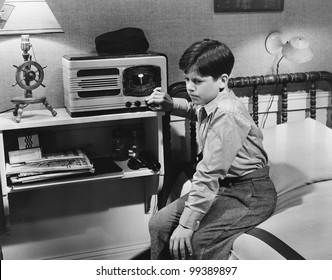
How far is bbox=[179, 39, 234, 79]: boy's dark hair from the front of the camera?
6.29ft

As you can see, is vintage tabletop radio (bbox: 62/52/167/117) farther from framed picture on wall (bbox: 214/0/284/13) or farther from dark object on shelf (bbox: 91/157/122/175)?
framed picture on wall (bbox: 214/0/284/13)

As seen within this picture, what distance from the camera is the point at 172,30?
257 cm

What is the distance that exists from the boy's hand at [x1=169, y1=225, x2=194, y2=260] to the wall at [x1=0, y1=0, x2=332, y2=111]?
Result: 99cm

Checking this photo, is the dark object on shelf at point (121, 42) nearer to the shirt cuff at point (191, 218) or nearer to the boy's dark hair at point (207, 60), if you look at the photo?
the boy's dark hair at point (207, 60)

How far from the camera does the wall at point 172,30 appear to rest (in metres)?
2.37

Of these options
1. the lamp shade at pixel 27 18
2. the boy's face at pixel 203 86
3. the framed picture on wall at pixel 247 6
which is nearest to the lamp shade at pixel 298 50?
the framed picture on wall at pixel 247 6

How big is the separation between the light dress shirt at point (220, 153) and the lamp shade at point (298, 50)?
79cm

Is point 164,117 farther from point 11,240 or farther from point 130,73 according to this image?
point 11,240

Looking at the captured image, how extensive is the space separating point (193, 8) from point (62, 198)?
3.98 feet

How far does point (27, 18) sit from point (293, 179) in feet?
4.70

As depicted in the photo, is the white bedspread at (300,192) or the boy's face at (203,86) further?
the boy's face at (203,86)

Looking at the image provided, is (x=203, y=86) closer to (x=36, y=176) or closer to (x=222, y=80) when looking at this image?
(x=222, y=80)

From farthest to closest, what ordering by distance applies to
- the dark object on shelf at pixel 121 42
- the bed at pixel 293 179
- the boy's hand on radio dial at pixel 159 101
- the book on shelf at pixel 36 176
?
the dark object on shelf at pixel 121 42 → the boy's hand on radio dial at pixel 159 101 → the book on shelf at pixel 36 176 → the bed at pixel 293 179

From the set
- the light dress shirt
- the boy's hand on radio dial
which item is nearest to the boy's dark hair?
the light dress shirt
